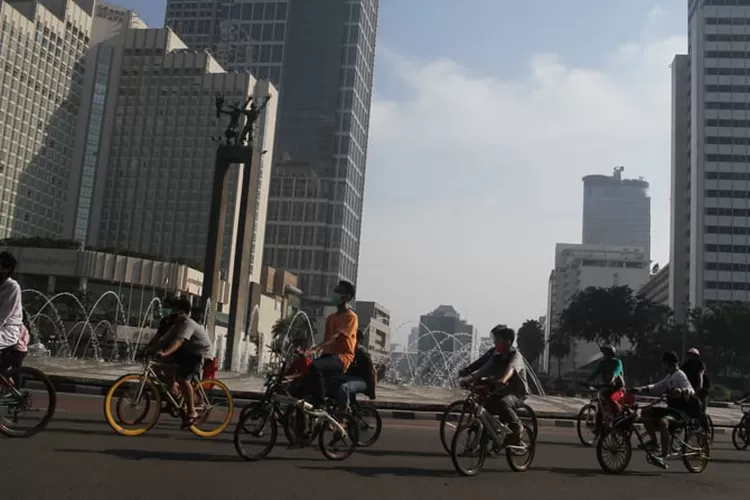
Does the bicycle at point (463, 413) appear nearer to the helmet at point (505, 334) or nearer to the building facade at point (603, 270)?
the helmet at point (505, 334)

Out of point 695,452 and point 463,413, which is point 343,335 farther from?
point 695,452

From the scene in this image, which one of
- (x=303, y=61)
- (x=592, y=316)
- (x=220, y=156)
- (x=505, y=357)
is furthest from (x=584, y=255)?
(x=505, y=357)

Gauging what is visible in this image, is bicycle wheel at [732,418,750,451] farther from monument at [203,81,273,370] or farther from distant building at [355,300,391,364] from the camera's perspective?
distant building at [355,300,391,364]

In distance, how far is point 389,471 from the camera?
24.2 ft

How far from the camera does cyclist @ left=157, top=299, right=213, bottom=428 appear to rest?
27.2 ft

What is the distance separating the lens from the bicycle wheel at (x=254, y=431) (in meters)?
7.12

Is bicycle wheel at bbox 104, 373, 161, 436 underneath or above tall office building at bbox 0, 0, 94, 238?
underneath

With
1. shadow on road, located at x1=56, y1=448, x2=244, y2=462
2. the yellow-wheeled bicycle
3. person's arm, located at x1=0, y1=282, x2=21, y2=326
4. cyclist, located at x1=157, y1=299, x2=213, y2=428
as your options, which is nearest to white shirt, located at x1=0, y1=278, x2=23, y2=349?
person's arm, located at x1=0, y1=282, x2=21, y2=326

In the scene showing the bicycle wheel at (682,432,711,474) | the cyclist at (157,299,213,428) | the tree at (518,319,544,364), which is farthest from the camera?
the tree at (518,319,544,364)

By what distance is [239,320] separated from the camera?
2917 centimetres

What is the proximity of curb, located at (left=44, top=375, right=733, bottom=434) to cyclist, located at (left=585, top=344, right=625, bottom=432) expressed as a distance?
4.65m

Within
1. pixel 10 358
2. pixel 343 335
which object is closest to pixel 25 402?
pixel 10 358

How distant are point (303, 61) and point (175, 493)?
144319 millimetres

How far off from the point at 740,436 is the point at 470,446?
8.04 metres
